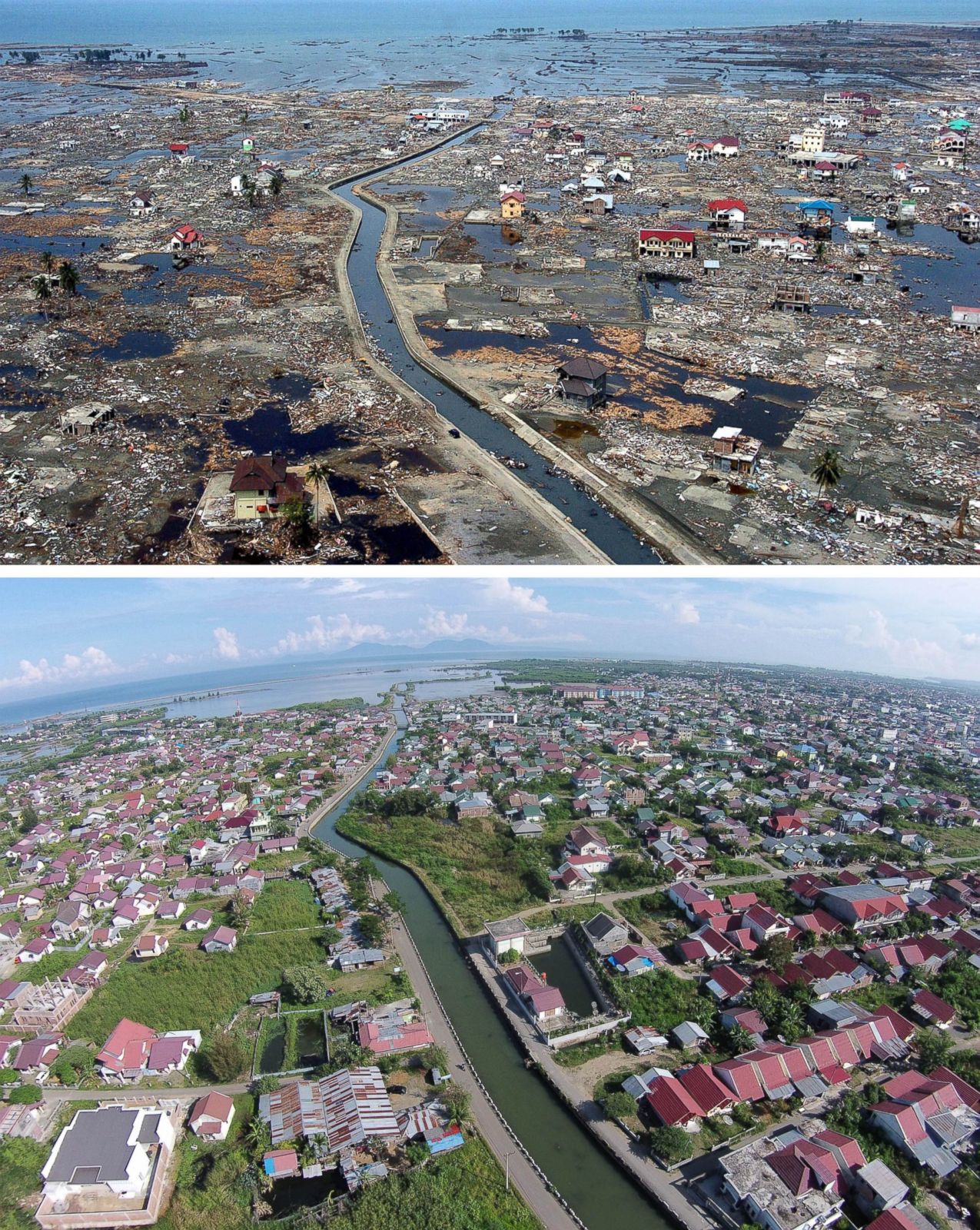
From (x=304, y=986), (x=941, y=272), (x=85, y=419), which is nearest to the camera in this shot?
(x=304, y=986)

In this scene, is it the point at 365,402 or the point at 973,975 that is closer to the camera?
the point at 973,975

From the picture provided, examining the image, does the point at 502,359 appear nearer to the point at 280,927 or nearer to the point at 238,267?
the point at 238,267

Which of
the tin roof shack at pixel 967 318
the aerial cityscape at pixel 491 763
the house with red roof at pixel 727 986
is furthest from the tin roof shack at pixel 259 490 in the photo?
the tin roof shack at pixel 967 318

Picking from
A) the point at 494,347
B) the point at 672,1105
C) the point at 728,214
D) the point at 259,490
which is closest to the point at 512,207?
the point at 728,214

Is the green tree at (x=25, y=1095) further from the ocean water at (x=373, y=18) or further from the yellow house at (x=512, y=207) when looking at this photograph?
the ocean water at (x=373, y=18)

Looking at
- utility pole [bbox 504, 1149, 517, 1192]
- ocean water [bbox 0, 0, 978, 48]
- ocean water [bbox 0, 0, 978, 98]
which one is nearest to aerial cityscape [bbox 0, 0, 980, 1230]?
utility pole [bbox 504, 1149, 517, 1192]

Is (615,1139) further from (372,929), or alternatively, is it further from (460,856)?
(460,856)

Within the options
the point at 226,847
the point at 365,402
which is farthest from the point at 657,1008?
the point at 365,402
